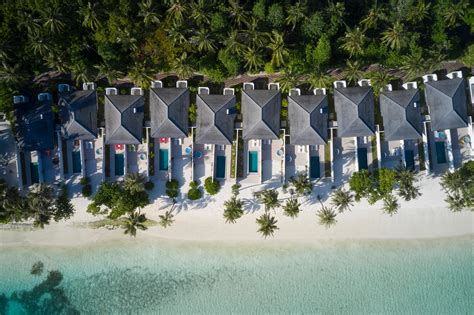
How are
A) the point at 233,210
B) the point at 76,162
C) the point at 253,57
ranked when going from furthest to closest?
the point at 76,162, the point at 233,210, the point at 253,57

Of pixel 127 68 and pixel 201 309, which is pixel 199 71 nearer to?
pixel 127 68

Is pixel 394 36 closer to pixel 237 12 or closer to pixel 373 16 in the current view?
pixel 373 16

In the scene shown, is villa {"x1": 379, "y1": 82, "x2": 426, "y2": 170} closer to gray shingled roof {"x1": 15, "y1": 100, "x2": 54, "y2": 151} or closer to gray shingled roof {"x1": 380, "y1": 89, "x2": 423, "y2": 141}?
gray shingled roof {"x1": 380, "y1": 89, "x2": 423, "y2": 141}

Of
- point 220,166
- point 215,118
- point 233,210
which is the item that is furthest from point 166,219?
point 215,118

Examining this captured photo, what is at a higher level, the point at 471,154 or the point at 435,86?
the point at 435,86

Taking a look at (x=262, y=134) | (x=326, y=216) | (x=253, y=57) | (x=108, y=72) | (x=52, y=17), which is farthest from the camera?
(x=326, y=216)

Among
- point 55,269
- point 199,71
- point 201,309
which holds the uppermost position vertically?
point 199,71

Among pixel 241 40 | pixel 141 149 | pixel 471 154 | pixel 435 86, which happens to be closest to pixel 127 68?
pixel 141 149

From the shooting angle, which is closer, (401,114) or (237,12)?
(237,12)
